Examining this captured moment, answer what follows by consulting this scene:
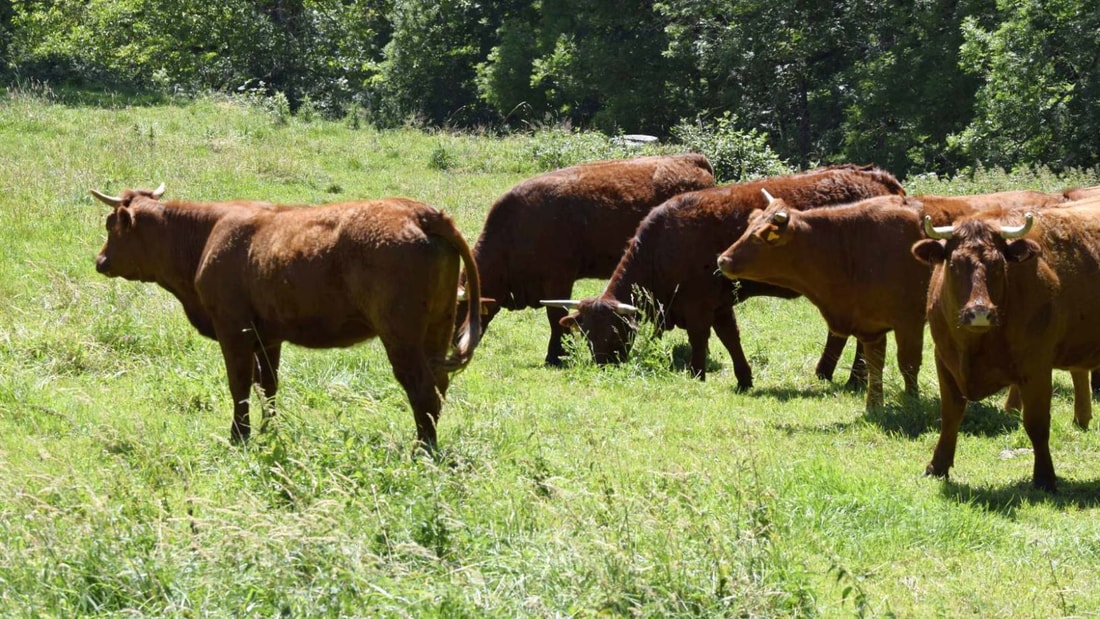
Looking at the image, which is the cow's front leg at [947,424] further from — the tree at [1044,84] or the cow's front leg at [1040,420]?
the tree at [1044,84]

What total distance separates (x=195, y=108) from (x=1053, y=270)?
2243 centimetres

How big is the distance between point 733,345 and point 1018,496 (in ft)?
16.4

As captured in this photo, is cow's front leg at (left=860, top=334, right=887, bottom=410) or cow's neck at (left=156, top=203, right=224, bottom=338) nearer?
cow's neck at (left=156, top=203, right=224, bottom=338)

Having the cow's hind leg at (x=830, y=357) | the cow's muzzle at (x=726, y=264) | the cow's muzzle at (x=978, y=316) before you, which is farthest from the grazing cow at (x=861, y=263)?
the cow's muzzle at (x=978, y=316)

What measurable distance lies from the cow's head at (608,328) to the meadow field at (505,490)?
0.28 m

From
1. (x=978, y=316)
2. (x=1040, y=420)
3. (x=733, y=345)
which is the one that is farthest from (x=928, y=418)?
(x=733, y=345)

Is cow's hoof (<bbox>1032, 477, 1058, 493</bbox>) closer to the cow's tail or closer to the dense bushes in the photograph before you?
the cow's tail

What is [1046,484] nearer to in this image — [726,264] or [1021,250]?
[1021,250]

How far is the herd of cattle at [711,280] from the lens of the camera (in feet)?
29.0

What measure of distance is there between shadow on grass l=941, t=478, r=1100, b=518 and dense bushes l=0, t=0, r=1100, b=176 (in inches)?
640

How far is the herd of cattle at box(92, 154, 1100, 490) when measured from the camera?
8.83 m

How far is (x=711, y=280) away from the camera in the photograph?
13.8m

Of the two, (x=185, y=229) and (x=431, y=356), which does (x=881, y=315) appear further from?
(x=185, y=229)

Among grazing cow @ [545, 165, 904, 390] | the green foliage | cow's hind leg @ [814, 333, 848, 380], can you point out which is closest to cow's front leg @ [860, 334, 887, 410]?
cow's hind leg @ [814, 333, 848, 380]
